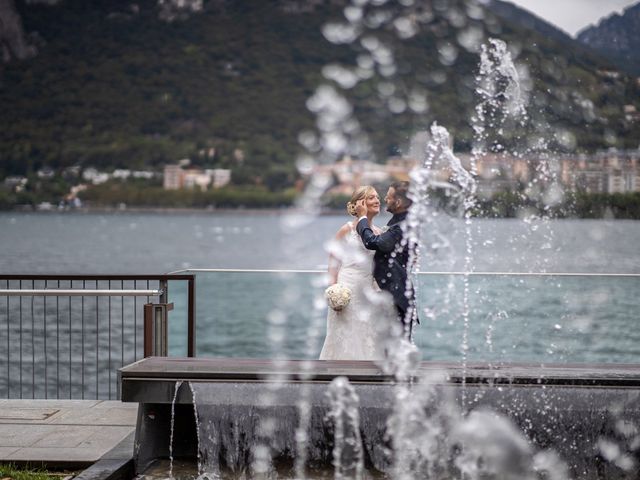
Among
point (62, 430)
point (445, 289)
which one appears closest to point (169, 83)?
point (445, 289)

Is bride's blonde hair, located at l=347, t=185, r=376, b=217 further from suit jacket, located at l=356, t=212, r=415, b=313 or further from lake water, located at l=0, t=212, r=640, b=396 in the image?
lake water, located at l=0, t=212, r=640, b=396

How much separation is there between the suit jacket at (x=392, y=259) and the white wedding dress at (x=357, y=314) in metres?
0.16

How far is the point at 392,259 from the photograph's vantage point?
244 inches

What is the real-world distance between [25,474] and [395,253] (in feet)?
8.65

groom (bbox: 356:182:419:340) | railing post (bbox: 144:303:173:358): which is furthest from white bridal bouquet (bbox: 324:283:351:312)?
railing post (bbox: 144:303:173:358)

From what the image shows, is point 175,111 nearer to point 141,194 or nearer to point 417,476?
point 141,194

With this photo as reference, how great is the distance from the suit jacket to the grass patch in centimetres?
234

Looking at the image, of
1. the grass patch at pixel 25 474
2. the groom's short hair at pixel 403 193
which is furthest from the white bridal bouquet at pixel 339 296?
the grass patch at pixel 25 474

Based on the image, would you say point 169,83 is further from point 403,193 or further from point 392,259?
point 403,193

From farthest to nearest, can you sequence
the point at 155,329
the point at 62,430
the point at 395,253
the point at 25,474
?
the point at 155,329 < the point at 395,253 < the point at 62,430 < the point at 25,474

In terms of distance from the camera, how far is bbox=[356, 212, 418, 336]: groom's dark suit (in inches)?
235

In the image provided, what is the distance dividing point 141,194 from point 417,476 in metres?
120

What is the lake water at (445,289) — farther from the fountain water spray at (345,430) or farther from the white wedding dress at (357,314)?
the fountain water spray at (345,430)

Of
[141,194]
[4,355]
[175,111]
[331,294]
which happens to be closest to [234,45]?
[175,111]
